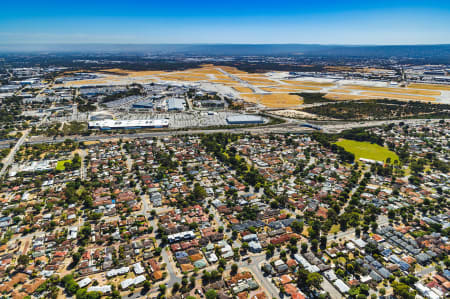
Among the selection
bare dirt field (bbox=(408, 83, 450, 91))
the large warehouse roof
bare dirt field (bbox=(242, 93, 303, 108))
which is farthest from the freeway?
bare dirt field (bbox=(408, 83, 450, 91))

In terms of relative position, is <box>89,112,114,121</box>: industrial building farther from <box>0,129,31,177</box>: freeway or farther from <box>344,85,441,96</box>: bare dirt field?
<box>344,85,441,96</box>: bare dirt field

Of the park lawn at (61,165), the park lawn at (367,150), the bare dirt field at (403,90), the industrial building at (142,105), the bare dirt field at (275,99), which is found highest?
the bare dirt field at (403,90)

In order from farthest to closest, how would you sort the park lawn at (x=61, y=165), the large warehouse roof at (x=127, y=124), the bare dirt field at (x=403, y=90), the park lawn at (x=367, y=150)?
the bare dirt field at (x=403, y=90) < the large warehouse roof at (x=127, y=124) < the park lawn at (x=367, y=150) < the park lawn at (x=61, y=165)

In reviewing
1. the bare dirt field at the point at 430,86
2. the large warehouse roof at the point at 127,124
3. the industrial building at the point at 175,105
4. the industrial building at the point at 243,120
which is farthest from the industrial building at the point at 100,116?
the bare dirt field at the point at 430,86

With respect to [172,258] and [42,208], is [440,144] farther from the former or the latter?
[42,208]

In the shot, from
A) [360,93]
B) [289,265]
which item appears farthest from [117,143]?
[360,93]

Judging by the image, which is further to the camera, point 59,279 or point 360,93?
point 360,93

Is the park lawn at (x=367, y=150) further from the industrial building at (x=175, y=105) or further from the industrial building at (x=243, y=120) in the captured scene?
the industrial building at (x=175, y=105)

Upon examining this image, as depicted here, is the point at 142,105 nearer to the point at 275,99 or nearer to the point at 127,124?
the point at 127,124
